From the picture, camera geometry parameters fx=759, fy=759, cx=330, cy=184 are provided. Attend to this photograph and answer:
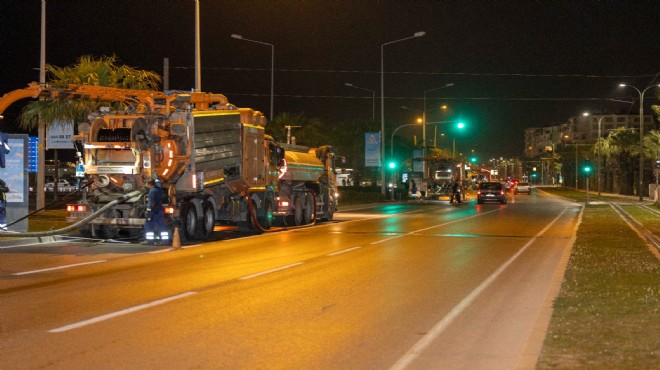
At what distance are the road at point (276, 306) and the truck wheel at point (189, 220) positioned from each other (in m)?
2.25

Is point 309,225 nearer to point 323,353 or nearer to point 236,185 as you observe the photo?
point 236,185

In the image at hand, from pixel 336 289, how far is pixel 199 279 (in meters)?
2.62

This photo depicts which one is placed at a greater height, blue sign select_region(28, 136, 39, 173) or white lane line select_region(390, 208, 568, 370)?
blue sign select_region(28, 136, 39, 173)

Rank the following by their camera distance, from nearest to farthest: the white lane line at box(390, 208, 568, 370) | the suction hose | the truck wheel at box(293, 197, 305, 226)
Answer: the white lane line at box(390, 208, 568, 370) → the suction hose → the truck wheel at box(293, 197, 305, 226)

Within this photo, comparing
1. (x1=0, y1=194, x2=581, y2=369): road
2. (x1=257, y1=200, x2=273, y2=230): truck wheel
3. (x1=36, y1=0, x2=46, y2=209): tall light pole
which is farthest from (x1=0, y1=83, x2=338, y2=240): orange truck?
(x1=36, y1=0, x2=46, y2=209): tall light pole

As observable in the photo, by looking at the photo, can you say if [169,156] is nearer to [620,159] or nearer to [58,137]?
[58,137]

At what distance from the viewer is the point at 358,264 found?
15.7m

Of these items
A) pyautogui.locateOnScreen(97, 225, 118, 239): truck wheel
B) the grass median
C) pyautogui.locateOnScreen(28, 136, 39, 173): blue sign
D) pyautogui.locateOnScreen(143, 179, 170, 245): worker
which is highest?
pyautogui.locateOnScreen(28, 136, 39, 173): blue sign

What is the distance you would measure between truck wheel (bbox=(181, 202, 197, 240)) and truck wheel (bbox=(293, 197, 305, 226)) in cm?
815

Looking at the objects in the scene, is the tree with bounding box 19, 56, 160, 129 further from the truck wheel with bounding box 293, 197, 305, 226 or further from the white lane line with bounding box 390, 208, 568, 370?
the white lane line with bounding box 390, 208, 568, 370

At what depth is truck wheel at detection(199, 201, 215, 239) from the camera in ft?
73.5

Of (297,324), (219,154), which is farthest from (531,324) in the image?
(219,154)

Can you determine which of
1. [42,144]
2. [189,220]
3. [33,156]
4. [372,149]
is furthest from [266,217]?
[372,149]

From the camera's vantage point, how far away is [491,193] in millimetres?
54281
